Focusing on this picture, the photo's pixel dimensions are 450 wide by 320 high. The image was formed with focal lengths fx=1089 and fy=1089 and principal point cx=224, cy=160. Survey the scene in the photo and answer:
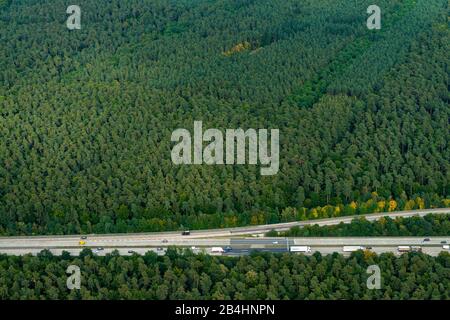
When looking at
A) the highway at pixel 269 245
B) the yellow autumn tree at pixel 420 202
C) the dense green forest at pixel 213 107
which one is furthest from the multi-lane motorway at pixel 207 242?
the yellow autumn tree at pixel 420 202

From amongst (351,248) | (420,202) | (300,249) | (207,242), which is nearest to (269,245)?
(300,249)

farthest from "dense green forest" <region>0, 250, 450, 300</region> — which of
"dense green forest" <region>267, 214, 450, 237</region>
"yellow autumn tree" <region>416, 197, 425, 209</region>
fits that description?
"yellow autumn tree" <region>416, 197, 425, 209</region>

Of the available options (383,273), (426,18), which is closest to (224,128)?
(383,273)

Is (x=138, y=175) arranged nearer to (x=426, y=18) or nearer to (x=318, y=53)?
(x=318, y=53)

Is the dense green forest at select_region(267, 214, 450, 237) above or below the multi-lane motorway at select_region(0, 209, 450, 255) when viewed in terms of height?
above

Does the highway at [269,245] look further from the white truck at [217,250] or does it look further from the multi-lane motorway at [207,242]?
the white truck at [217,250]

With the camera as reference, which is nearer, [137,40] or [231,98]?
[231,98]

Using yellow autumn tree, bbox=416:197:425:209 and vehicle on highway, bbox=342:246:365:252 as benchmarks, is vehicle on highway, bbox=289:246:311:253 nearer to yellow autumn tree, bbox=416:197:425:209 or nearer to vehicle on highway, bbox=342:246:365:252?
vehicle on highway, bbox=342:246:365:252
